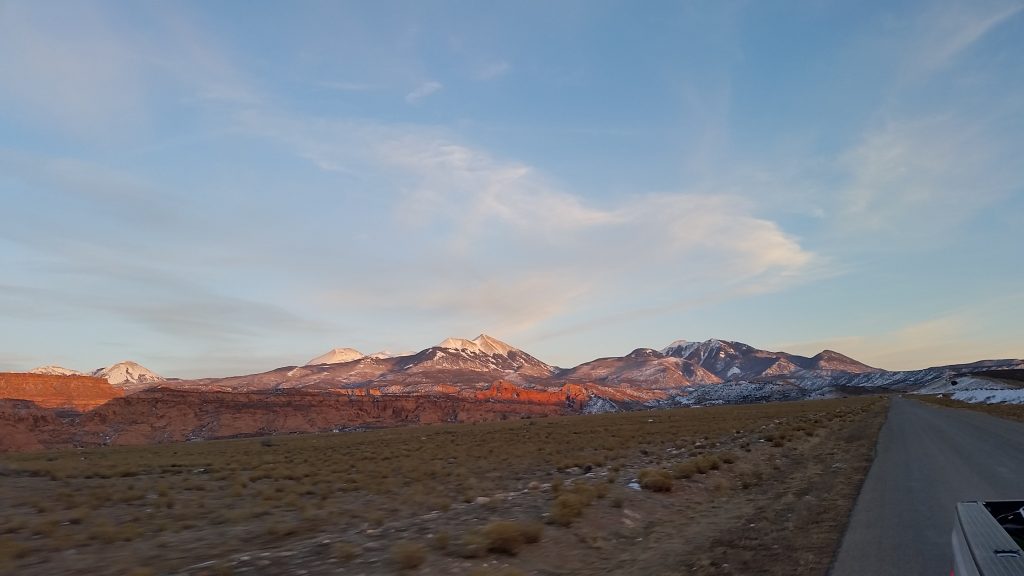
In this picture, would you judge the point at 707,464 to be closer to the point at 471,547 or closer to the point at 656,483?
the point at 656,483

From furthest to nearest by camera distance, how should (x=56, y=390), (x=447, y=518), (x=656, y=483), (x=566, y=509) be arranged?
(x=56, y=390) < (x=656, y=483) < (x=447, y=518) < (x=566, y=509)

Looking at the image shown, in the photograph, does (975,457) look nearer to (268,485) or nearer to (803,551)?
(803,551)

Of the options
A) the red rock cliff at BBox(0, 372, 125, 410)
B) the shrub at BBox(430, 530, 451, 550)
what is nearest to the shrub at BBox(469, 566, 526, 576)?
the shrub at BBox(430, 530, 451, 550)

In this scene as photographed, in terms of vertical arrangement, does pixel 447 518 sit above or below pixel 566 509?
below

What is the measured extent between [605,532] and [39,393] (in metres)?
153

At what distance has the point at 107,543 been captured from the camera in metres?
9.92

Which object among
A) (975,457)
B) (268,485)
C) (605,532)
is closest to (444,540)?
(605,532)

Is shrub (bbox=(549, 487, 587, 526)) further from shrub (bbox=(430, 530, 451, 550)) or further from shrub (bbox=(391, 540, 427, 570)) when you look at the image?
shrub (bbox=(391, 540, 427, 570))

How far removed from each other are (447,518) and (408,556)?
3.87 meters

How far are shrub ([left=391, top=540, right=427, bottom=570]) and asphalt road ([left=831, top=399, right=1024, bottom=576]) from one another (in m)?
5.51

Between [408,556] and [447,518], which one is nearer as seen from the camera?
[408,556]

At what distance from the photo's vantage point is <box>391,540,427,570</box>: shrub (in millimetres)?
8188

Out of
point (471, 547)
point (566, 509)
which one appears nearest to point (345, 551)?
Answer: point (471, 547)

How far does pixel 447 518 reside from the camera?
39.4ft
